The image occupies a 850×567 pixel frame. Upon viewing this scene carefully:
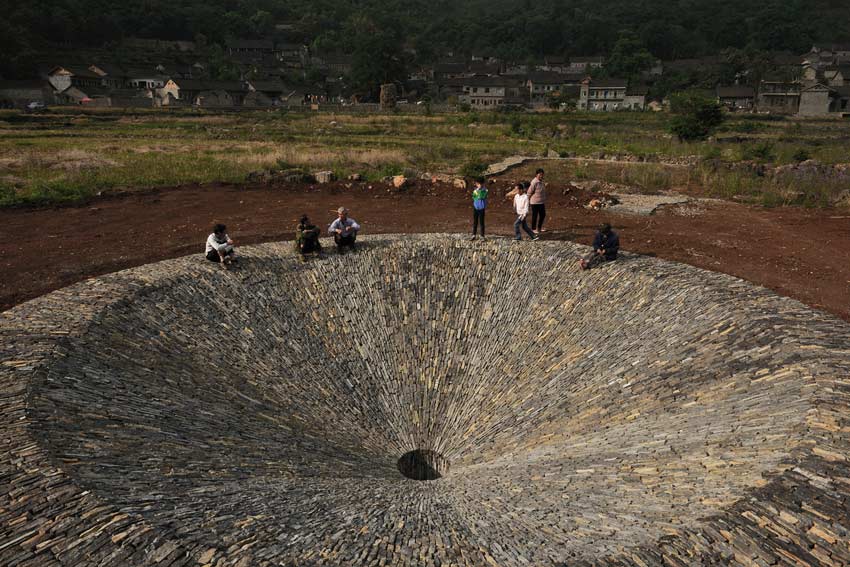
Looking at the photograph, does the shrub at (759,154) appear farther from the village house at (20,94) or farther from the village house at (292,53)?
the village house at (292,53)

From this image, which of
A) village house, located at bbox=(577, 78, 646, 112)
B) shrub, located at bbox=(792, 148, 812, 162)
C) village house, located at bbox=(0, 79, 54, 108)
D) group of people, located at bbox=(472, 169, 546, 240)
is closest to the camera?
group of people, located at bbox=(472, 169, 546, 240)

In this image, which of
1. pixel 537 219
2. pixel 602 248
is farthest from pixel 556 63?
pixel 602 248

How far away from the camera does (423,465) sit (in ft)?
33.4

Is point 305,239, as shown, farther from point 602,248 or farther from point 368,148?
point 368,148

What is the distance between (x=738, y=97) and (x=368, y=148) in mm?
61605

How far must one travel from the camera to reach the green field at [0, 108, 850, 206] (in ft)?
83.4

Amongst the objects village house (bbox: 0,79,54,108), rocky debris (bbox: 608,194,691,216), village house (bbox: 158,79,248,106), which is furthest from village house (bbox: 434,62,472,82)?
rocky debris (bbox: 608,194,691,216)

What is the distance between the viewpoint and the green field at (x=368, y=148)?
25.4 m

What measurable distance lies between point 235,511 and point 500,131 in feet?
149

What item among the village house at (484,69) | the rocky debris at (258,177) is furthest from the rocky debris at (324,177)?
the village house at (484,69)

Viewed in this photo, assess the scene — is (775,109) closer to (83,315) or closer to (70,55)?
(83,315)

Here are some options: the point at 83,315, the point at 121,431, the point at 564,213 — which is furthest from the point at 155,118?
the point at 121,431

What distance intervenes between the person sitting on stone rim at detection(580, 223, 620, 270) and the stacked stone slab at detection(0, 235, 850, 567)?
0.45 metres

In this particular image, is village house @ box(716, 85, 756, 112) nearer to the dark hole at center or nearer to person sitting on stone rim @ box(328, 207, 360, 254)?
person sitting on stone rim @ box(328, 207, 360, 254)
